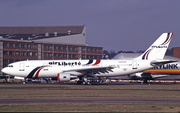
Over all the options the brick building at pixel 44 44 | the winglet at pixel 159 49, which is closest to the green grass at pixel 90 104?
the winglet at pixel 159 49

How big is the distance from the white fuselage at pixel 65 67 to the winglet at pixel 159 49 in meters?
1.71

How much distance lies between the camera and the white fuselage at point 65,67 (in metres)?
51.0

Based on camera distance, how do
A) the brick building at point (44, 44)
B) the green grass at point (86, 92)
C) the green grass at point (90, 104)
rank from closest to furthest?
1. the green grass at point (90, 104)
2. the green grass at point (86, 92)
3. the brick building at point (44, 44)

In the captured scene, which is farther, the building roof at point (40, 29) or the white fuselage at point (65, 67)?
the building roof at point (40, 29)

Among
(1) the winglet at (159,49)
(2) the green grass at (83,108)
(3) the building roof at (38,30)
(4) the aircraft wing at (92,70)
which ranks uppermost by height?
(3) the building roof at (38,30)

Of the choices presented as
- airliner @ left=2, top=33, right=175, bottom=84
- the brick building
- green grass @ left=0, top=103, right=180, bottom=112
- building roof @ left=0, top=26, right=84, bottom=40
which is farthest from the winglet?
building roof @ left=0, top=26, right=84, bottom=40

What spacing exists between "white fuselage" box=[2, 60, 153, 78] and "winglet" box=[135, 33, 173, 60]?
1.71 metres

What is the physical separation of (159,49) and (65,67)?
18437 millimetres

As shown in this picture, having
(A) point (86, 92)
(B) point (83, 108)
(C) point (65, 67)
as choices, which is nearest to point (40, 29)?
(C) point (65, 67)

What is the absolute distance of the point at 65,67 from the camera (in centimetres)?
5147

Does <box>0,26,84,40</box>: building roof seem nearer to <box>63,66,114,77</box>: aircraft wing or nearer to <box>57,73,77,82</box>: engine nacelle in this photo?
<box>63,66,114,77</box>: aircraft wing

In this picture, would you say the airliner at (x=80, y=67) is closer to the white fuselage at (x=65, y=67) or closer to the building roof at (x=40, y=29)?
the white fuselage at (x=65, y=67)

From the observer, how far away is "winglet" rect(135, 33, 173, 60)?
175 feet

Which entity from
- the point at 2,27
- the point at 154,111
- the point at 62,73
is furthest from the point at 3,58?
the point at 154,111
